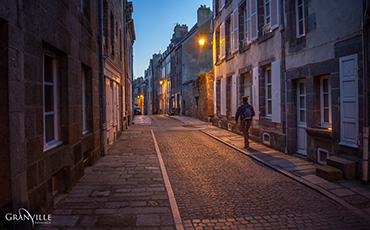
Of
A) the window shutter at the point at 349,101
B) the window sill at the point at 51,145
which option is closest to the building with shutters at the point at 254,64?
the window shutter at the point at 349,101

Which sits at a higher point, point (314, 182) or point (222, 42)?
point (222, 42)

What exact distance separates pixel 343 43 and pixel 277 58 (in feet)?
10.5

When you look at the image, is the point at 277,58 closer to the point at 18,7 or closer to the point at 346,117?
the point at 346,117

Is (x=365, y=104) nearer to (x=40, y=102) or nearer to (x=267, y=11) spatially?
(x=40, y=102)

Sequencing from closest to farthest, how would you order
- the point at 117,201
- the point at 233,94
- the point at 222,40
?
the point at 117,201
the point at 233,94
the point at 222,40

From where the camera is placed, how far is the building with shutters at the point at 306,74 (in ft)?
19.0

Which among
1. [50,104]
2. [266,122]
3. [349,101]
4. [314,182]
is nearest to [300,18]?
[349,101]

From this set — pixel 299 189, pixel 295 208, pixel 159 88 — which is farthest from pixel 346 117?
pixel 159 88

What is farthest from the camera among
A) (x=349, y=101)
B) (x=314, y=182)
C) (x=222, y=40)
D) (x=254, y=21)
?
(x=222, y=40)

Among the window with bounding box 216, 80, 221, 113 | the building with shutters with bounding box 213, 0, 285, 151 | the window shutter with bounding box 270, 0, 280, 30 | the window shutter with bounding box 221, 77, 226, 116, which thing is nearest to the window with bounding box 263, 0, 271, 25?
the building with shutters with bounding box 213, 0, 285, 151

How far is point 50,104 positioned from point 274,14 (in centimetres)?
782

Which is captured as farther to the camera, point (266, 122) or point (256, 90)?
point (256, 90)

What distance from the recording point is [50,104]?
477cm

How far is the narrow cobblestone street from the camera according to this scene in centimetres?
385
